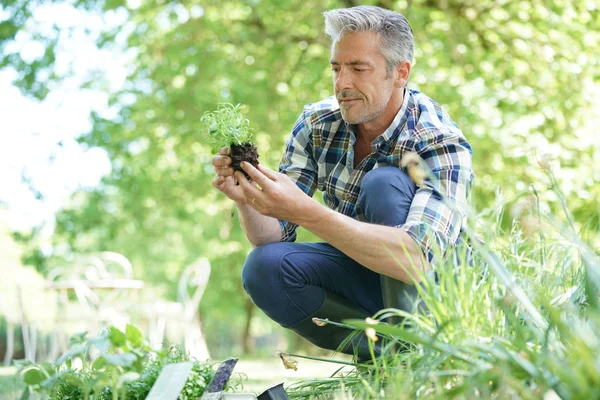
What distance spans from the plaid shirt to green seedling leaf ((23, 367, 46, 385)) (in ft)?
3.26

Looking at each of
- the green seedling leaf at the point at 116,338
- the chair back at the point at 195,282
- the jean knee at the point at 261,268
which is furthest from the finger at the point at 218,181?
the chair back at the point at 195,282

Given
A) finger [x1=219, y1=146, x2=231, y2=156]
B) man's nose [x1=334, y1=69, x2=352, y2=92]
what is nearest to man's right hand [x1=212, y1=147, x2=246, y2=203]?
finger [x1=219, y1=146, x2=231, y2=156]

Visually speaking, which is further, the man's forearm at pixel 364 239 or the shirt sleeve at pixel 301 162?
the shirt sleeve at pixel 301 162

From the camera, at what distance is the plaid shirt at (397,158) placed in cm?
204

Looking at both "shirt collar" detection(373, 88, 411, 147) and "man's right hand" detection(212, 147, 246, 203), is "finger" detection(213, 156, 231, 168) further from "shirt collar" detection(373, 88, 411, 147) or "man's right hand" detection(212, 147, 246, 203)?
"shirt collar" detection(373, 88, 411, 147)

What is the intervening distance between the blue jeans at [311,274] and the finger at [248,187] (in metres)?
0.34

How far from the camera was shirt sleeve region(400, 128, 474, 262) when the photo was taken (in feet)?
6.46

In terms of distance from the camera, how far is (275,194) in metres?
1.89

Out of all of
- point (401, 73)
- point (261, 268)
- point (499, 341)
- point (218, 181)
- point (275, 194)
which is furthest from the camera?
point (401, 73)

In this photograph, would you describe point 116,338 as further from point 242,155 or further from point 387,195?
point 387,195

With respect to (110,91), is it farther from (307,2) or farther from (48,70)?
(307,2)

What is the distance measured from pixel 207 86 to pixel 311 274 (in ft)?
12.9

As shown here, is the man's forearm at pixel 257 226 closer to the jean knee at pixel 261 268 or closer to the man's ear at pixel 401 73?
the jean knee at pixel 261 268

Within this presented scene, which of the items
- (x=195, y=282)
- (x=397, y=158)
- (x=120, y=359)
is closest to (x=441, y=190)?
(x=397, y=158)
